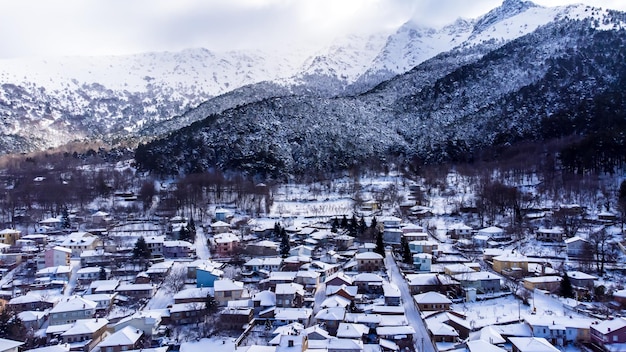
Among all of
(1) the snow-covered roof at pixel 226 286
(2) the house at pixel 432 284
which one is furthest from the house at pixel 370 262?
(1) the snow-covered roof at pixel 226 286

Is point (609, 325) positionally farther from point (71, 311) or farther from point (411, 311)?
point (71, 311)

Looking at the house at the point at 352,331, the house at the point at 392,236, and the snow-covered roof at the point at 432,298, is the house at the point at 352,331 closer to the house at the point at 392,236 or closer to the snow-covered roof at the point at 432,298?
the snow-covered roof at the point at 432,298

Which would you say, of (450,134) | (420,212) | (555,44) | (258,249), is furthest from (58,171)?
(555,44)

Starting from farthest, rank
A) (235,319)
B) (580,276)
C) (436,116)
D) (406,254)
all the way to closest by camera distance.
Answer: (436,116) < (406,254) < (580,276) < (235,319)

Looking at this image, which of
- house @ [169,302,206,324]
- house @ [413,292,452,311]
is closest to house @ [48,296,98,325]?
house @ [169,302,206,324]

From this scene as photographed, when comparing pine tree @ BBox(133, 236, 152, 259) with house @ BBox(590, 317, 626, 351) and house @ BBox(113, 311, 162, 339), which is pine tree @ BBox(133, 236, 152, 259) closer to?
house @ BBox(113, 311, 162, 339)

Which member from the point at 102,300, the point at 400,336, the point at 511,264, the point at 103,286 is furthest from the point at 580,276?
the point at 103,286
